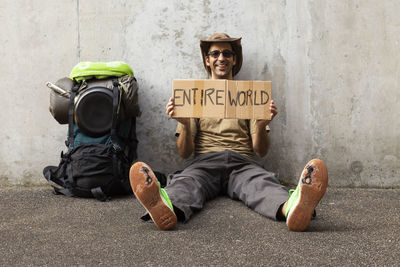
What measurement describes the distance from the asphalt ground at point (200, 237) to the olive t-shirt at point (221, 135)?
1.26ft

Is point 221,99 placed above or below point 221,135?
above

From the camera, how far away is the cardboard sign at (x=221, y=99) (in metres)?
2.26

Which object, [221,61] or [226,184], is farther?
[221,61]

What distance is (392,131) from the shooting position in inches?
116

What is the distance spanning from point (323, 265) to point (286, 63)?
1933mm

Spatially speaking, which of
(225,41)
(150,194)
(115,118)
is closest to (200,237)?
(150,194)

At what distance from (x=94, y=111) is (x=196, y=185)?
94 cm

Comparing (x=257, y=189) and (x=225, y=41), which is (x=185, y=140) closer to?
(x=257, y=189)

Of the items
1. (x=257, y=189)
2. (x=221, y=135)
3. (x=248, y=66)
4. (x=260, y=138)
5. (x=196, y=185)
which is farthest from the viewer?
(x=248, y=66)

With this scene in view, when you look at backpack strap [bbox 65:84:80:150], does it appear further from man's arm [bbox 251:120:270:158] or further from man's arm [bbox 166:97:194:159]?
man's arm [bbox 251:120:270:158]

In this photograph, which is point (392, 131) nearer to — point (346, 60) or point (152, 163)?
point (346, 60)

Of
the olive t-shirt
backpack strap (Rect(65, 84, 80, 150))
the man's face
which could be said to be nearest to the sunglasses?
the man's face

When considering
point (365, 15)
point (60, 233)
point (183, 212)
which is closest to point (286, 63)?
point (365, 15)

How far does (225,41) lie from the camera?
272 cm
